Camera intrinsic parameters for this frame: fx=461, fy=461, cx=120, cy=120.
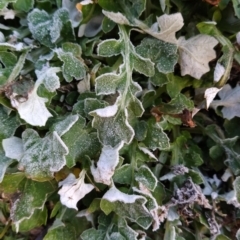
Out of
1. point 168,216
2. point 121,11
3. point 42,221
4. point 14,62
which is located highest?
point 121,11

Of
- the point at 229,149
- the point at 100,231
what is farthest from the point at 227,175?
the point at 100,231

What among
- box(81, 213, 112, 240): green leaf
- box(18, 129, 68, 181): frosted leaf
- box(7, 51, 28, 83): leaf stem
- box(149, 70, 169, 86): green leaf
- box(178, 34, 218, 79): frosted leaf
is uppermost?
box(178, 34, 218, 79): frosted leaf

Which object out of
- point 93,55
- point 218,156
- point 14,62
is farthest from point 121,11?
point 218,156

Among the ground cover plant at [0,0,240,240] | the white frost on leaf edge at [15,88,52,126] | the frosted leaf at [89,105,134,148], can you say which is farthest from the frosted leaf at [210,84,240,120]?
the white frost on leaf edge at [15,88,52,126]

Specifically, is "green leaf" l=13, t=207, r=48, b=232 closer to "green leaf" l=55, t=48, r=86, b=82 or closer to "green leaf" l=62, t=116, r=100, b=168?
"green leaf" l=62, t=116, r=100, b=168

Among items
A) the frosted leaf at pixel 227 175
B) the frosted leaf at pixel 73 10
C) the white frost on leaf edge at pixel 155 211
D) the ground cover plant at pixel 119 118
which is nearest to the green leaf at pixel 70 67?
the ground cover plant at pixel 119 118

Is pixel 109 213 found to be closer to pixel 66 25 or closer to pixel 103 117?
pixel 103 117
